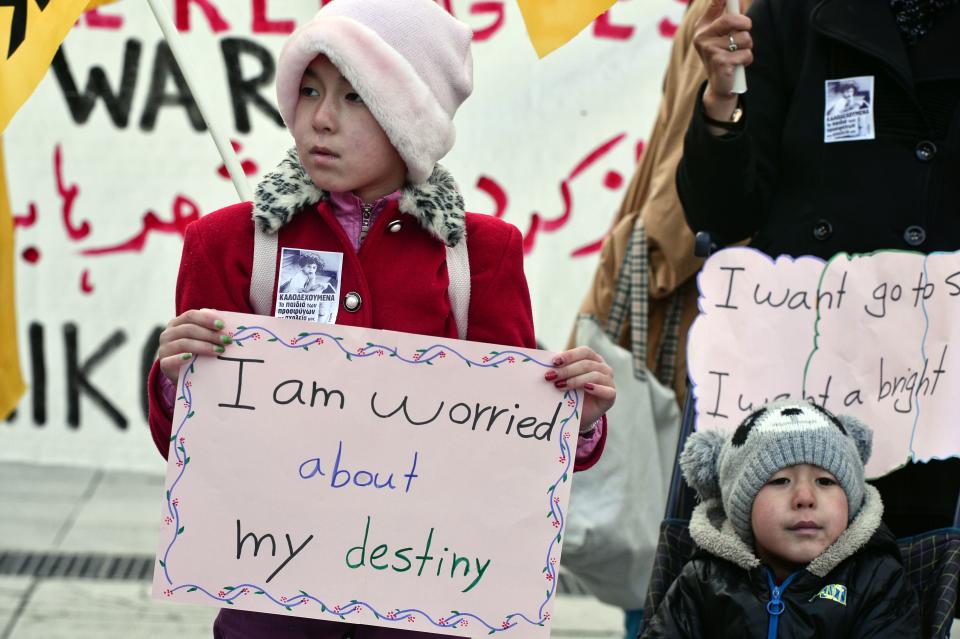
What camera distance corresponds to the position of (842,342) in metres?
2.57

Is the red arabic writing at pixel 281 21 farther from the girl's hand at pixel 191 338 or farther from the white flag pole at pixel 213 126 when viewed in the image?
the girl's hand at pixel 191 338

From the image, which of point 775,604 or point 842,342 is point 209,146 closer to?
point 842,342

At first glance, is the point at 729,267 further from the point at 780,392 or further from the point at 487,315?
the point at 487,315

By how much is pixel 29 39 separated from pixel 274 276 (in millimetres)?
657

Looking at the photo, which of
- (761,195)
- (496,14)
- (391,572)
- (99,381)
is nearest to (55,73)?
(99,381)

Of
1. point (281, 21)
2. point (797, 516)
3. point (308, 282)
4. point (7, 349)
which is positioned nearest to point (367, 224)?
point (308, 282)

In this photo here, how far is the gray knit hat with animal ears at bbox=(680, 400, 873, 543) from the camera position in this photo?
8.03 feet

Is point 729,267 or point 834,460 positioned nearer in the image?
point 834,460

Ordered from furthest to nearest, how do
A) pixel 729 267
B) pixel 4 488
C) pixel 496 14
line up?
pixel 4 488, pixel 496 14, pixel 729 267

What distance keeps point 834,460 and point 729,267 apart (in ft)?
1.33

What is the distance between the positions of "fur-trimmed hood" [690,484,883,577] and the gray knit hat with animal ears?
3 centimetres

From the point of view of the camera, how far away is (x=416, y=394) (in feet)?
6.68

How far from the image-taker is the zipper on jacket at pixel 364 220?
210 centimetres

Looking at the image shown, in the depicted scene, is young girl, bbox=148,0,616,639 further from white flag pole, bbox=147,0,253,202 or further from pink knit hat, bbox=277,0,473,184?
white flag pole, bbox=147,0,253,202
